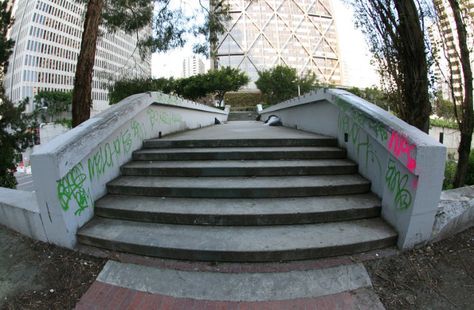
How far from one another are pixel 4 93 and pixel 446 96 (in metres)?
9.91

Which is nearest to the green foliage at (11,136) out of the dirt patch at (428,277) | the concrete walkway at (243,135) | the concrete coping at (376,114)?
the concrete walkway at (243,135)

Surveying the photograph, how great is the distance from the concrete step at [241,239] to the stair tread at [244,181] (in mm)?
624

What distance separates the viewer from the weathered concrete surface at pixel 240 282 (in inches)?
95.8

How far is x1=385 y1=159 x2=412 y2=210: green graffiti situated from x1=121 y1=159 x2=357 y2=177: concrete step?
2.79ft

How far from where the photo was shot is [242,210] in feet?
10.9

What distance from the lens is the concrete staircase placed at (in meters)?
2.85

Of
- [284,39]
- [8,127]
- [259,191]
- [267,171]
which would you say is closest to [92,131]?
[259,191]

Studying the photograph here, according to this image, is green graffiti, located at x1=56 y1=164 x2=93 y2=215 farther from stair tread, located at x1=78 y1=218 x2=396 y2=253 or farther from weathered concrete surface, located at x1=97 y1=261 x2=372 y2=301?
weathered concrete surface, located at x1=97 y1=261 x2=372 y2=301

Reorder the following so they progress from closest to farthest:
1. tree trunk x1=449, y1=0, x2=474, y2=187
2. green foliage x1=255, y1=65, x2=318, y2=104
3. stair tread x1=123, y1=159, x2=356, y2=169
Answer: stair tread x1=123, y1=159, x2=356, y2=169 → tree trunk x1=449, y1=0, x2=474, y2=187 → green foliage x1=255, y1=65, x2=318, y2=104

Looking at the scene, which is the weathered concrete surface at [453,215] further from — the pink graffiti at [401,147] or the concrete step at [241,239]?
the pink graffiti at [401,147]

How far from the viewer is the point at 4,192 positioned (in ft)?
13.2

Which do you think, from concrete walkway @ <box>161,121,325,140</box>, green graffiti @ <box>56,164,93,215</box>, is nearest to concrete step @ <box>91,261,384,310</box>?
green graffiti @ <box>56,164,93,215</box>

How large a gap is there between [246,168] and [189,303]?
80.5 inches

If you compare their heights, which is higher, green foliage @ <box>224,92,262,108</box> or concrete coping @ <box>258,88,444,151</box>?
concrete coping @ <box>258,88,444,151</box>
